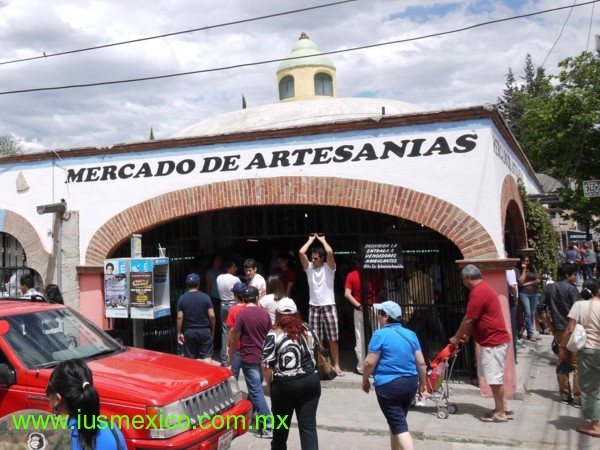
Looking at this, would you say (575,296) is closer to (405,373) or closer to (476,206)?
(476,206)

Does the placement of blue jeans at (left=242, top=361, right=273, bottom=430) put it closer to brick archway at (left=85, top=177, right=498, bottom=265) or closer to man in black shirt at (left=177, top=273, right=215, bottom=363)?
man in black shirt at (left=177, top=273, right=215, bottom=363)

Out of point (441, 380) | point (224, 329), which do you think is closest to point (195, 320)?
point (224, 329)

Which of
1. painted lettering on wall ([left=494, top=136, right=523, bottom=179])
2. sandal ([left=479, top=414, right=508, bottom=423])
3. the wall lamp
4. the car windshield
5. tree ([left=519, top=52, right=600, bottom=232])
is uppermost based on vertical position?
tree ([left=519, top=52, right=600, bottom=232])

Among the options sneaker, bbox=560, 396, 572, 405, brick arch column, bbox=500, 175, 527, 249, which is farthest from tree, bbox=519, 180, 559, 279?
sneaker, bbox=560, 396, 572, 405

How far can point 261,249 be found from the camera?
1230 cm

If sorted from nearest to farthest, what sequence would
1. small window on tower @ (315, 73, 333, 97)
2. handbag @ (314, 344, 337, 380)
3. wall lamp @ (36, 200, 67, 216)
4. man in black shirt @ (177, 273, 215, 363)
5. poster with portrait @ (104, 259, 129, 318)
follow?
man in black shirt @ (177, 273, 215, 363) → handbag @ (314, 344, 337, 380) → poster with portrait @ (104, 259, 129, 318) → wall lamp @ (36, 200, 67, 216) → small window on tower @ (315, 73, 333, 97)

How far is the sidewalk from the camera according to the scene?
5.49 metres

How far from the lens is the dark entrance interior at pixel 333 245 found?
779cm

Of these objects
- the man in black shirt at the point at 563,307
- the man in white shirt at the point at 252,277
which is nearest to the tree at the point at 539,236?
the man in black shirt at the point at 563,307

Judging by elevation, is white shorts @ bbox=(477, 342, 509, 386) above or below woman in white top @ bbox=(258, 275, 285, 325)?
below

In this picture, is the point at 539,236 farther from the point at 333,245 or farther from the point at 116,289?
the point at 116,289

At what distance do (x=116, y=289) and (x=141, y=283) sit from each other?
1.97 ft

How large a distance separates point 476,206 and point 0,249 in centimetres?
894

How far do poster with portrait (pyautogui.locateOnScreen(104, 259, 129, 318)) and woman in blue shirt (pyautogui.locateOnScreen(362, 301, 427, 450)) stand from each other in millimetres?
4890
